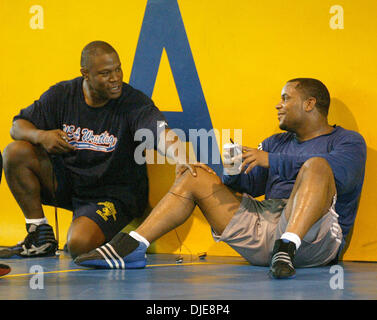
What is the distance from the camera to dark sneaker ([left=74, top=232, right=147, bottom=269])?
3305 millimetres

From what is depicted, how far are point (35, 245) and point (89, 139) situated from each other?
0.71 m

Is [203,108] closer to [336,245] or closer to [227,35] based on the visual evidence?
[227,35]

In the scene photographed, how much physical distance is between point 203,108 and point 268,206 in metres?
0.97

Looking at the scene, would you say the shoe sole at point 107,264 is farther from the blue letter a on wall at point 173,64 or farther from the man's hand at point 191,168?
the blue letter a on wall at point 173,64

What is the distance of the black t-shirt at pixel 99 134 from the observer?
158 inches

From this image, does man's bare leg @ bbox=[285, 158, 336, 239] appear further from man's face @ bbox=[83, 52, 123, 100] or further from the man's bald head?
the man's bald head

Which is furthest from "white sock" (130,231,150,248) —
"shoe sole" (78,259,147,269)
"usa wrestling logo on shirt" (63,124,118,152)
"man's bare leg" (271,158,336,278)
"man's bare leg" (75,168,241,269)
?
"usa wrestling logo on shirt" (63,124,118,152)

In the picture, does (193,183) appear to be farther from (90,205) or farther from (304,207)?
(90,205)

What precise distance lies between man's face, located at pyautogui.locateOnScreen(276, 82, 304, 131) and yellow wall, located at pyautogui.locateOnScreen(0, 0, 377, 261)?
0.34 metres

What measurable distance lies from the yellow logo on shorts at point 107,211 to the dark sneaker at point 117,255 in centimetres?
60

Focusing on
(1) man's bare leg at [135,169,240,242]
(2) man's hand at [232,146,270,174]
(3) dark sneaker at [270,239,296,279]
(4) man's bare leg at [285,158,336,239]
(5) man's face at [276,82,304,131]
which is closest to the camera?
(3) dark sneaker at [270,239,296,279]

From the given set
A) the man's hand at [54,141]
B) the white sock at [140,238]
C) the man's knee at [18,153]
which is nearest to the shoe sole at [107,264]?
the white sock at [140,238]

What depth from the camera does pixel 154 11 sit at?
4375 mm

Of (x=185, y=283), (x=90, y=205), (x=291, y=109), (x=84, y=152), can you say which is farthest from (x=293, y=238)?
(x=84, y=152)
